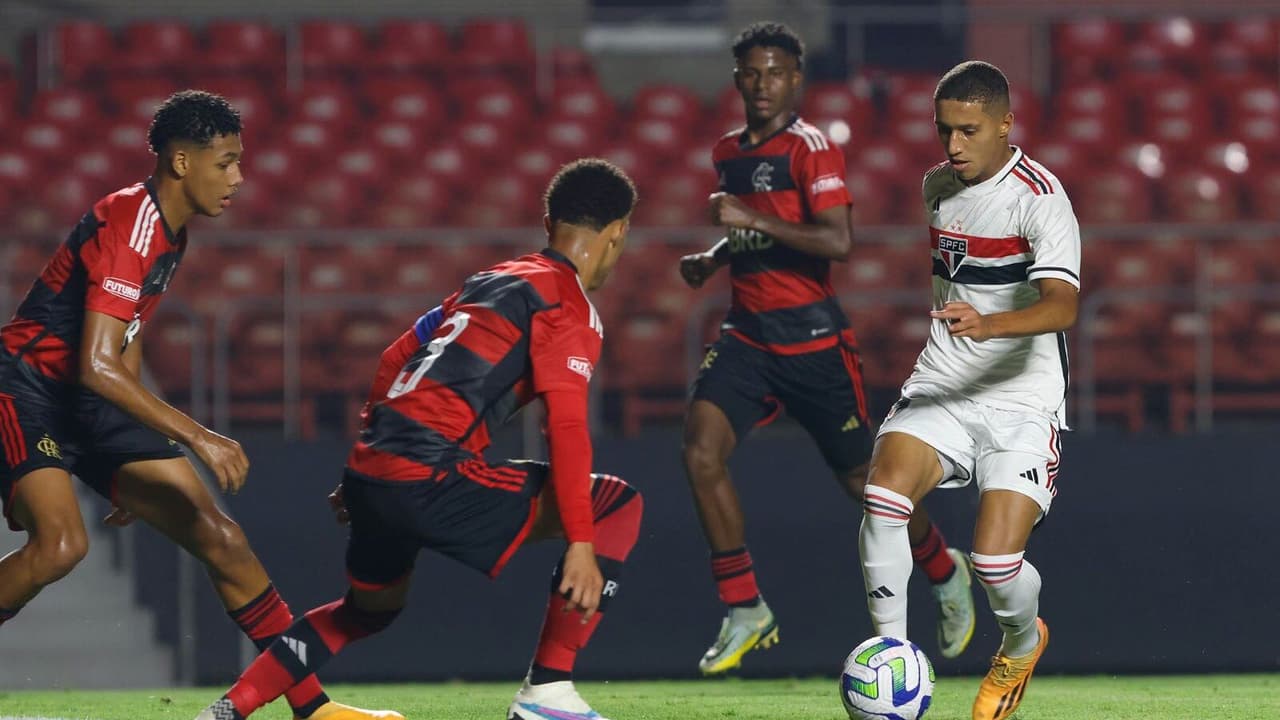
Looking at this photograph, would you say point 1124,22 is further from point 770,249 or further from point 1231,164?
point 770,249

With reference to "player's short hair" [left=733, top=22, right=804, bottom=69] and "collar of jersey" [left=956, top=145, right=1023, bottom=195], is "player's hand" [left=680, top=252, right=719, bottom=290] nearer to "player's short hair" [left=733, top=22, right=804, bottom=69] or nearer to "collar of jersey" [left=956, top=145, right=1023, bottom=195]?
"player's short hair" [left=733, top=22, right=804, bottom=69]

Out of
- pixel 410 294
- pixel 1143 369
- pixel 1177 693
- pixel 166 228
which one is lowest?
pixel 1177 693

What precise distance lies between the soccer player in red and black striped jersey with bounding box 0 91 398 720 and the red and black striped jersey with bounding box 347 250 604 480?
87 centimetres

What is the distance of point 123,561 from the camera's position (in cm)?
834

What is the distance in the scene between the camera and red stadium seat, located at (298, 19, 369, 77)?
1345 cm

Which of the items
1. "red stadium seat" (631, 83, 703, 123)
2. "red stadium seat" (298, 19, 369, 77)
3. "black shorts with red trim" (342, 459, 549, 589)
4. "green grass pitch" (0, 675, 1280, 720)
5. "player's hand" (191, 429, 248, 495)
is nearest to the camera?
"black shorts with red trim" (342, 459, 549, 589)

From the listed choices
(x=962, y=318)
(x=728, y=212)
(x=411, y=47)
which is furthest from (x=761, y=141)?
(x=411, y=47)

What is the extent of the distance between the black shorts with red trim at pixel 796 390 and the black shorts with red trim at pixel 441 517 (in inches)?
76.2

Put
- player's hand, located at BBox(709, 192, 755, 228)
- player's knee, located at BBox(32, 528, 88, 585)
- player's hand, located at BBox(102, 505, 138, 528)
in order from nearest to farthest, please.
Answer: player's knee, located at BBox(32, 528, 88, 585)
player's hand, located at BBox(102, 505, 138, 528)
player's hand, located at BBox(709, 192, 755, 228)

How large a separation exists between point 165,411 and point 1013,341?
8.99 feet

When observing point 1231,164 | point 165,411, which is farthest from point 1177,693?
point 1231,164

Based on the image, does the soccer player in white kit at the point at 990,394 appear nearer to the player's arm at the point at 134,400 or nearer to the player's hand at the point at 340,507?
the player's hand at the point at 340,507

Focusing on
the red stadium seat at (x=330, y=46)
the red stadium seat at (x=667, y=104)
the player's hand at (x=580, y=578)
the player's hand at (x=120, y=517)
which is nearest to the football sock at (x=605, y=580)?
the player's hand at (x=580, y=578)

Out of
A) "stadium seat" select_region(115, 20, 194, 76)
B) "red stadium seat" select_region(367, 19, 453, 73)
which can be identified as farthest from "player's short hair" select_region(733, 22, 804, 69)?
"stadium seat" select_region(115, 20, 194, 76)
